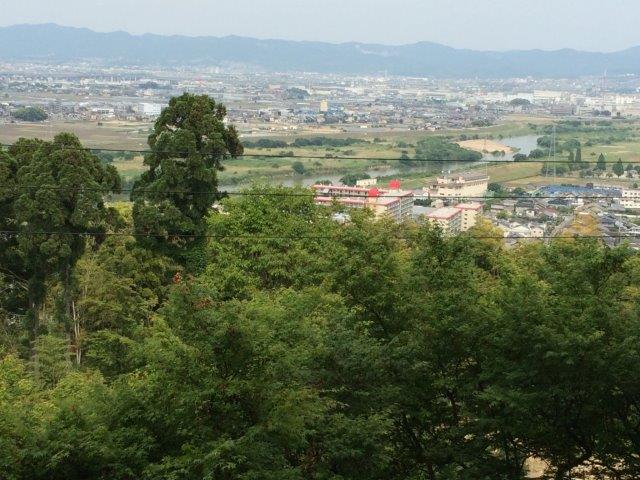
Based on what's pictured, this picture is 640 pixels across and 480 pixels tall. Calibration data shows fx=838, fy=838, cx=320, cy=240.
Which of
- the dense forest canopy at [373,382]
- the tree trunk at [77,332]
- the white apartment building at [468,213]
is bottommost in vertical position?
the tree trunk at [77,332]

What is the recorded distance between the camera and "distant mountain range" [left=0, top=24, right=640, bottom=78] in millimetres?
98500

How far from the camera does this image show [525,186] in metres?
28.2

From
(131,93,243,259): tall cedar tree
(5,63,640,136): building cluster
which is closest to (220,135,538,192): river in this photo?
(131,93,243,259): tall cedar tree

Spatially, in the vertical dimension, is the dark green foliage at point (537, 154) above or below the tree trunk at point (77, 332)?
above

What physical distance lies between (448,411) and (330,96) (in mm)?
54278

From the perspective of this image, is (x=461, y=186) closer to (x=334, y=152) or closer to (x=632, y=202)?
(x=632, y=202)

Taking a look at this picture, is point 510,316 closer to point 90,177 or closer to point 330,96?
point 90,177

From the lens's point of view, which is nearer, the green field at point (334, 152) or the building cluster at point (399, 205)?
the building cluster at point (399, 205)

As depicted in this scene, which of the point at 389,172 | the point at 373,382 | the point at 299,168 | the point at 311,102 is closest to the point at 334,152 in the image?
the point at 389,172

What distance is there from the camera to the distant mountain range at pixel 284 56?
98500 mm

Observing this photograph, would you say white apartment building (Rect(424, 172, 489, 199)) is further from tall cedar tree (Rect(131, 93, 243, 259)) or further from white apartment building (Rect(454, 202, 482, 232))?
tall cedar tree (Rect(131, 93, 243, 259))

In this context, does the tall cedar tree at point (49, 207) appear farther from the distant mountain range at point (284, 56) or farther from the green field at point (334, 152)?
the distant mountain range at point (284, 56)

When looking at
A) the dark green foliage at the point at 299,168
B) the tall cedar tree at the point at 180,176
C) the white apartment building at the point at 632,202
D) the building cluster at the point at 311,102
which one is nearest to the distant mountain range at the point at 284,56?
the building cluster at the point at 311,102

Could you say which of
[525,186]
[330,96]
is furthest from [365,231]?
[330,96]
